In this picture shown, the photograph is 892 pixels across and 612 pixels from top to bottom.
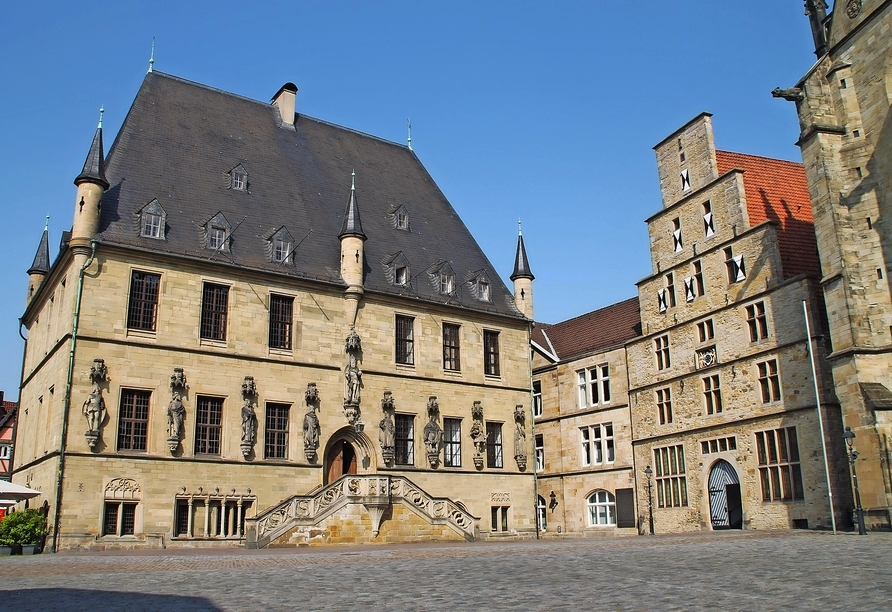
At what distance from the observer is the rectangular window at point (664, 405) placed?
30312 millimetres

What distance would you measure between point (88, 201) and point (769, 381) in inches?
823

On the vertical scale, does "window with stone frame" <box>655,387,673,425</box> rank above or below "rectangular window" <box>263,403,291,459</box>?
above

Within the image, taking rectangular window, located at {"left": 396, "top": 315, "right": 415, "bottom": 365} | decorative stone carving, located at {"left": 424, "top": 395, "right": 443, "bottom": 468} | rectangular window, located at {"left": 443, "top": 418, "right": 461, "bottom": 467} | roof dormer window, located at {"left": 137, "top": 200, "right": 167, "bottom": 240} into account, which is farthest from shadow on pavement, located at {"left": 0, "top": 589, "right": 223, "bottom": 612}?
rectangular window, located at {"left": 443, "top": 418, "right": 461, "bottom": 467}

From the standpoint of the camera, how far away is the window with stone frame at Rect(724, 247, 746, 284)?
27.5 metres

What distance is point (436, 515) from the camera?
79.3ft

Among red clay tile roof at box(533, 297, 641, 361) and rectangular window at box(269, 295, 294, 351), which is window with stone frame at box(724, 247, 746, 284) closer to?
red clay tile roof at box(533, 297, 641, 361)

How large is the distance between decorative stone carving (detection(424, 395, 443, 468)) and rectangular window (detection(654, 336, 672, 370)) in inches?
343

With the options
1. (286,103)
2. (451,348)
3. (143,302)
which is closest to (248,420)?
(143,302)

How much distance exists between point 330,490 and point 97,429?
6.32 meters

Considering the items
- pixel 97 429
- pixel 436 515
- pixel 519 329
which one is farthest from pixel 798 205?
pixel 97 429

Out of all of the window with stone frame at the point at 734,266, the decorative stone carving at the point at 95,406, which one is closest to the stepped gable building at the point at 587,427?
the window with stone frame at the point at 734,266

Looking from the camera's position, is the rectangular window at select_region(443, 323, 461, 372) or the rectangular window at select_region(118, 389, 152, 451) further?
the rectangular window at select_region(443, 323, 461, 372)

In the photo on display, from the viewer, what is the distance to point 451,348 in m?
30.1

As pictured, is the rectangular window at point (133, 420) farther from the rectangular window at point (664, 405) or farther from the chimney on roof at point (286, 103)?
the rectangular window at point (664, 405)
